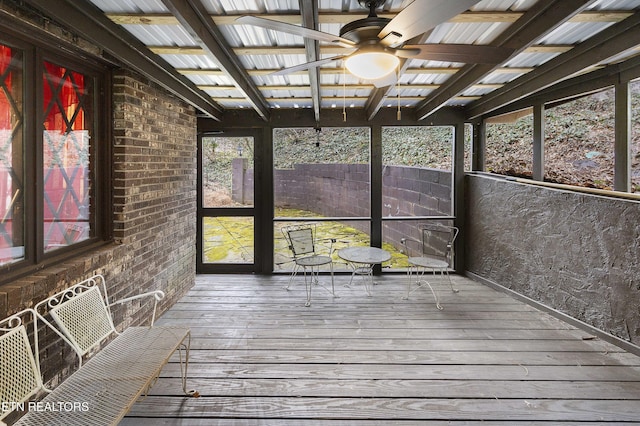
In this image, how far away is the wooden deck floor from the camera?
7.60ft

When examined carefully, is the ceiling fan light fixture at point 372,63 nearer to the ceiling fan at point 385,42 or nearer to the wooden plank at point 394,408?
the ceiling fan at point 385,42

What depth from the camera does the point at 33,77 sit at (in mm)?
2279

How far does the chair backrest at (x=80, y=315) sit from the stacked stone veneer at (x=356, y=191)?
3.28 m

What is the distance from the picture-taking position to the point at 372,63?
205 cm

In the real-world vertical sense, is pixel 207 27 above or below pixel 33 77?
above

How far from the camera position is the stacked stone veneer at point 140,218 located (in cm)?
236

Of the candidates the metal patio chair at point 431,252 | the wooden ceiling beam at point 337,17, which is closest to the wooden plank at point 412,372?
the metal patio chair at point 431,252

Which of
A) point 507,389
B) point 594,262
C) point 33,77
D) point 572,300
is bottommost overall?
point 507,389

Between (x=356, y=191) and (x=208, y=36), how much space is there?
13.0 feet

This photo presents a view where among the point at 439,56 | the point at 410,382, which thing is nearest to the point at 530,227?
the point at 410,382

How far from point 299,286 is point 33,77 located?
3723 millimetres

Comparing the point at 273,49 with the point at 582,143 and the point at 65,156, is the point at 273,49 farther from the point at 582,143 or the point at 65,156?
the point at 582,143

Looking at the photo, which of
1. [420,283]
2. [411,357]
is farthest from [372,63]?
[420,283]

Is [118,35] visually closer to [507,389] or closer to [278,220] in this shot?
[278,220]
